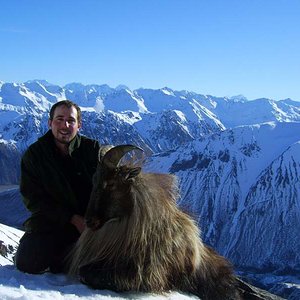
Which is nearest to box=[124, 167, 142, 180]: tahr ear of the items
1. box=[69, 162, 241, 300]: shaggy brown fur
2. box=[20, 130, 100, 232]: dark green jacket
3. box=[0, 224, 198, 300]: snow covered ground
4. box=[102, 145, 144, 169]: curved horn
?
box=[69, 162, 241, 300]: shaggy brown fur

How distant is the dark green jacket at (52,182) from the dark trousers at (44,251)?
5.4 inches

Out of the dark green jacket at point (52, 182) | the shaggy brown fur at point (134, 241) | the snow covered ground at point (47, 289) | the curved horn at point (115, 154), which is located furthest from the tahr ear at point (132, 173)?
the snow covered ground at point (47, 289)

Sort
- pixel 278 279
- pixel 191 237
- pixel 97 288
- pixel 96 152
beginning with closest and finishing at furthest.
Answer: pixel 97 288 → pixel 191 237 → pixel 96 152 → pixel 278 279

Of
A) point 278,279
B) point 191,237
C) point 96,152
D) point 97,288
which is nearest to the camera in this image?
point 97,288

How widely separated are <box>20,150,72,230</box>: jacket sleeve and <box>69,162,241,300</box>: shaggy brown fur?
0.59 meters

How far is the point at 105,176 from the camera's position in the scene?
23.8 ft

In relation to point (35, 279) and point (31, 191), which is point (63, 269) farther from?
point (31, 191)

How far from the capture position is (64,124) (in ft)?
26.7

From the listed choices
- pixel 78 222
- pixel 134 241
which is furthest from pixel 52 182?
pixel 134 241

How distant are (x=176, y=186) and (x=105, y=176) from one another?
1.24m

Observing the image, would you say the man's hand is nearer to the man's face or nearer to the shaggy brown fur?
the shaggy brown fur

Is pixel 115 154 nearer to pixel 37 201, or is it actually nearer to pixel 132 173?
pixel 132 173

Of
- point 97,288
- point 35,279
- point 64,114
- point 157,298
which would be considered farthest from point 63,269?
point 64,114

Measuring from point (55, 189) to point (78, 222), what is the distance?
63cm
